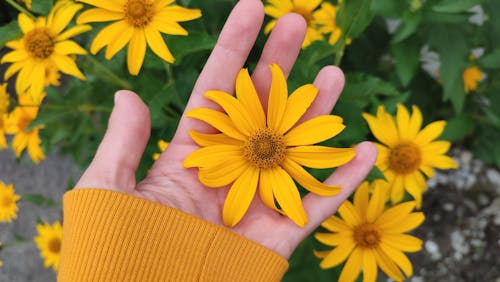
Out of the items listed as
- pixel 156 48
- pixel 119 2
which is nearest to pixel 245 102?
pixel 156 48

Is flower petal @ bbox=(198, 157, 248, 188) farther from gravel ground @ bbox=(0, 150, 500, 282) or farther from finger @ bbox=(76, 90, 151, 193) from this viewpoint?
gravel ground @ bbox=(0, 150, 500, 282)

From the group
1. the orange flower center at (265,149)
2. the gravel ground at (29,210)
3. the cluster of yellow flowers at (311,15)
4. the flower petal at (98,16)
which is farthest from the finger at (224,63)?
the gravel ground at (29,210)

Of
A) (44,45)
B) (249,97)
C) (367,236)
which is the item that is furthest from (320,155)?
(44,45)

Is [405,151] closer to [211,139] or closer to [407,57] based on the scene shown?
[407,57]

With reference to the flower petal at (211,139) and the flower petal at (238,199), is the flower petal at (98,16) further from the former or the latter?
the flower petal at (238,199)

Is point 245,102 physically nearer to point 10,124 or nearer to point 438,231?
point 10,124

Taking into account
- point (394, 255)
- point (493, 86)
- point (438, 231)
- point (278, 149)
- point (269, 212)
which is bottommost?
point (438, 231)

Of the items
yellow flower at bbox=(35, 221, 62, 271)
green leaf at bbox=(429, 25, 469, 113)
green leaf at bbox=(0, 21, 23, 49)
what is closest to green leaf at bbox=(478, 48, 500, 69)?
green leaf at bbox=(429, 25, 469, 113)
